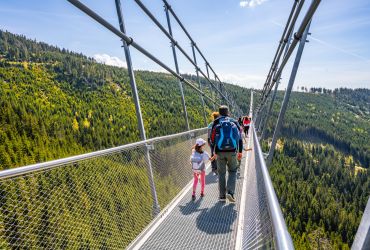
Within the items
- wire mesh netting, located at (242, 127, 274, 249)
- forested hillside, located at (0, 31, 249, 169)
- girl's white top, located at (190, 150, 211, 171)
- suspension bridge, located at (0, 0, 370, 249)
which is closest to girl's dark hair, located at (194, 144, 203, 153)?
girl's white top, located at (190, 150, 211, 171)

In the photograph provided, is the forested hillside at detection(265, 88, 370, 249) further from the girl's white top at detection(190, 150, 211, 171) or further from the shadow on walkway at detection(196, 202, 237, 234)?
the shadow on walkway at detection(196, 202, 237, 234)

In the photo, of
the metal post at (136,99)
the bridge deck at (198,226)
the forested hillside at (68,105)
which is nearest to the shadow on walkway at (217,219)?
the bridge deck at (198,226)

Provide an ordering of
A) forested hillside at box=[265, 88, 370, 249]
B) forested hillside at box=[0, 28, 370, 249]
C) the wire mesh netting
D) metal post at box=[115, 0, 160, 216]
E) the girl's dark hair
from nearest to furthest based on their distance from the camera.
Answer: the wire mesh netting, metal post at box=[115, 0, 160, 216], the girl's dark hair, forested hillside at box=[0, 28, 370, 249], forested hillside at box=[265, 88, 370, 249]

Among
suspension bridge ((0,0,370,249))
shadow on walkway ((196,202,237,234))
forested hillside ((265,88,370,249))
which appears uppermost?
suspension bridge ((0,0,370,249))

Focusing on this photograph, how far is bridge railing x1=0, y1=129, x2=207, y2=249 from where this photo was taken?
232 centimetres

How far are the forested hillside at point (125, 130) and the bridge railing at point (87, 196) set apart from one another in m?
0.05

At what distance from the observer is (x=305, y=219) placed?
268 feet

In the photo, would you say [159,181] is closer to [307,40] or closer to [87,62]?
[307,40]

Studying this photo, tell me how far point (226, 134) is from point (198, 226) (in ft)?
4.00

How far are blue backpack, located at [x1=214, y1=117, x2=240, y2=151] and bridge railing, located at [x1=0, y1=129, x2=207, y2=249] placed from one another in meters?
0.82

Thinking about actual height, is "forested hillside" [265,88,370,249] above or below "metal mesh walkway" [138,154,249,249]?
below

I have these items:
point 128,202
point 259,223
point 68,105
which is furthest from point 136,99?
point 68,105

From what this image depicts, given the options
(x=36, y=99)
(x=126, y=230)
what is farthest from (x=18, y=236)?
(x=36, y=99)

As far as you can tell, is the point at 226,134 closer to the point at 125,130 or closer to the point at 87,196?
the point at 87,196
